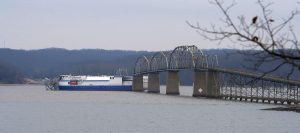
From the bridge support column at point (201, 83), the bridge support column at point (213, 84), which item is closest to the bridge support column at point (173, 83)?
the bridge support column at point (201, 83)

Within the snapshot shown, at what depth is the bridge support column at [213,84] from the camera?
158m

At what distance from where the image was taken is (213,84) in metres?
160

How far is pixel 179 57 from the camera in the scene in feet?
622

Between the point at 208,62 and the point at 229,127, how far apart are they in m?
100.0

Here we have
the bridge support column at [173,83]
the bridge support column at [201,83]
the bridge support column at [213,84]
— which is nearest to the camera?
the bridge support column at [213,84]

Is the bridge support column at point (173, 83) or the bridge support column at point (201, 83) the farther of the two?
the bridge support column at point (173, 83)

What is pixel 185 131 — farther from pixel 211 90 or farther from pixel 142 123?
pixel 211 90

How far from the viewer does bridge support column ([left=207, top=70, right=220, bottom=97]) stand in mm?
158500

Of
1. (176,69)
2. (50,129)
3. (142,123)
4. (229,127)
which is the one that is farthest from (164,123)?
(176,69)

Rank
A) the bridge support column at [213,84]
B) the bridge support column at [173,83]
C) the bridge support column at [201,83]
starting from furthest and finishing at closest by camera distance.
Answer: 1. the bridge support column at [173,83]
2. the bridge support column at [201,83]
3. the bridge support column at [213,84]

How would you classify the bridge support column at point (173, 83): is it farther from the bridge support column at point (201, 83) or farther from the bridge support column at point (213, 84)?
the bridge support column at point (213, 84)

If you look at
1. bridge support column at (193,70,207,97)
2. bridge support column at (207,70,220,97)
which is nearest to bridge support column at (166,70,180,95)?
bridge support column at (193,70,207,97)

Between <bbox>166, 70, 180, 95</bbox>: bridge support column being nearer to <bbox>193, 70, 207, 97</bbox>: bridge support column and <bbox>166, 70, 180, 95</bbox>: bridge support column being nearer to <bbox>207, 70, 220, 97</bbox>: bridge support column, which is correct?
<bbox>193, 70, 207, 97</bbox>: bridge support column

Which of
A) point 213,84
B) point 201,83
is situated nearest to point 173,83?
point 201,83
